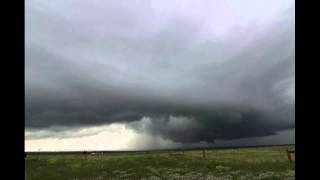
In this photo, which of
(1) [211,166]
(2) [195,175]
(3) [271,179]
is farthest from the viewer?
(1) [211,166]

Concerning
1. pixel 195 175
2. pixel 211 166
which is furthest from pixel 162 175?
pixel 211 166

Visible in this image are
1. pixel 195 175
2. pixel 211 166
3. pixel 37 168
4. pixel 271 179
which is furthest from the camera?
pixel 37 168

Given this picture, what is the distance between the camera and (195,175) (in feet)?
165
